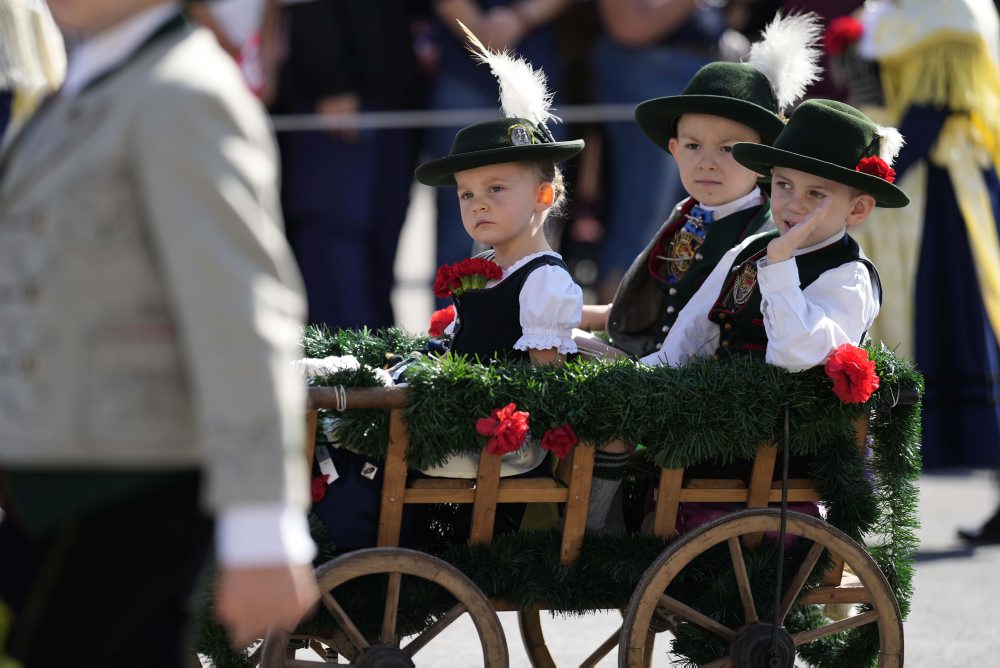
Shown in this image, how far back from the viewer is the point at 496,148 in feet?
11.9

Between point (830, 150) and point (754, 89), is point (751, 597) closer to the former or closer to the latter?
point (830, 150)

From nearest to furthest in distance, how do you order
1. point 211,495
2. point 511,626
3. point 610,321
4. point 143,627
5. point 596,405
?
point 211,495 → point 143,627 → point 596,405 → point 610,321 → point 511,626

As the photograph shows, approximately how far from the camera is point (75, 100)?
1.92 metres

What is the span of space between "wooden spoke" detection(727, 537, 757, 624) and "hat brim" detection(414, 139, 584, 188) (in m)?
1.05

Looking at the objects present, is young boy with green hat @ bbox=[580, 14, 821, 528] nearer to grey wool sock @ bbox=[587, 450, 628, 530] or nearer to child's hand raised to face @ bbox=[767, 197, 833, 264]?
child's hand raised to face @ bbox=[767, 197, 833, 264]

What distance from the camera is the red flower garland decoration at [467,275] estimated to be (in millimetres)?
3662

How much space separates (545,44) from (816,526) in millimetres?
5066

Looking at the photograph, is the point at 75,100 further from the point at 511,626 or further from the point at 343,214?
the point at 343,214

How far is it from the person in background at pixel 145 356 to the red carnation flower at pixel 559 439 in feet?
4.32

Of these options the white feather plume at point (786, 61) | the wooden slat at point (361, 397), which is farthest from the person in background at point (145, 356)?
the white feather plume at point (786, 61)

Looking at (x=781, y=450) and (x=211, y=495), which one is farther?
(x=781, y=450)

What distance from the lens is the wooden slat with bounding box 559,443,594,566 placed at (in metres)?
3.24

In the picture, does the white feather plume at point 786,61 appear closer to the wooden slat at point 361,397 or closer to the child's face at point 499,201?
the child's face at point 499,201

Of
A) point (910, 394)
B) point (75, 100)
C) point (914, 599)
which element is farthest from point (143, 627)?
point (914, 599)
